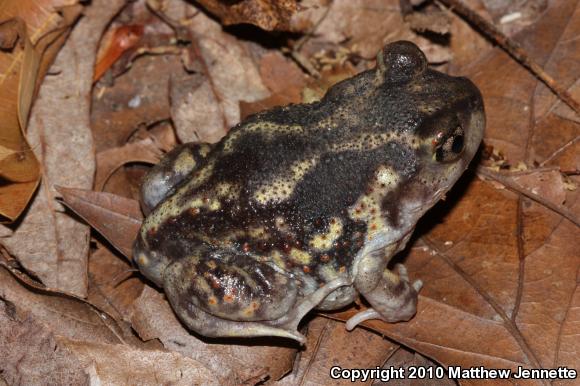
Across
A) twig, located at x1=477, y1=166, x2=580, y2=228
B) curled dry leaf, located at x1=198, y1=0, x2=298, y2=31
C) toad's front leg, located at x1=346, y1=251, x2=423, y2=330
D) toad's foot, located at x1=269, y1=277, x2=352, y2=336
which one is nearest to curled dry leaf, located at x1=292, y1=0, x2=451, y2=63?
curled dry leaf, located at x1=198, y1=0, x2=298, y2=31

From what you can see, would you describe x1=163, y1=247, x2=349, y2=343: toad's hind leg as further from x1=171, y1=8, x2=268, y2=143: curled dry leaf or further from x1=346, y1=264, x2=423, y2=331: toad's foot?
x1=171, y1=8, x2=268, y2=143: curled dry leaf

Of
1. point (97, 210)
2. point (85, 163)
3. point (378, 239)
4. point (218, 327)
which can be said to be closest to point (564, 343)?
point (378, 239)

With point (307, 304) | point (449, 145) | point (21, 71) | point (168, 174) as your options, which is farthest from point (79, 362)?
point (449, 145)

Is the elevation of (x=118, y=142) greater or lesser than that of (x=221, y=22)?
lesser

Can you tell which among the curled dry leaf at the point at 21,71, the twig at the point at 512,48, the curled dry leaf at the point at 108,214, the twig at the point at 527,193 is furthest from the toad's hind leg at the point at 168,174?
the twig at the point at 512,48

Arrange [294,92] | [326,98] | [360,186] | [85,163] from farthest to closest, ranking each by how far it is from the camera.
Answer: [294,92] < [85,163] < [326,98] < [360,186]

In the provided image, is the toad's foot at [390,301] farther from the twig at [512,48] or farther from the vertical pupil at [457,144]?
A: the twig at [512,48]

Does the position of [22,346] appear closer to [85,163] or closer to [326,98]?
[85,163]
